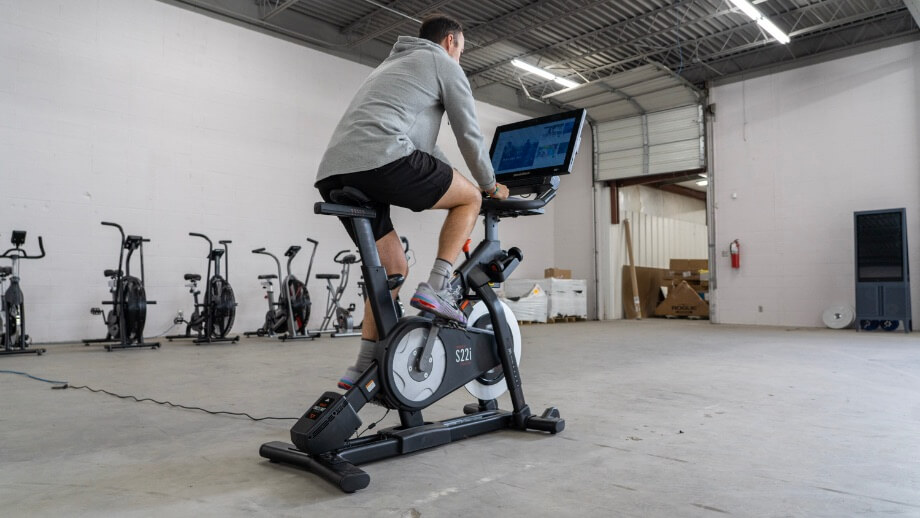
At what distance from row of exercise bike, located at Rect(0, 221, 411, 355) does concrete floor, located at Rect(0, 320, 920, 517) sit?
179 cm

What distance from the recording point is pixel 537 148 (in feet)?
7.36

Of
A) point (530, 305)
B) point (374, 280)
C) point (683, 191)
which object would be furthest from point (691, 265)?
point (374, 280)

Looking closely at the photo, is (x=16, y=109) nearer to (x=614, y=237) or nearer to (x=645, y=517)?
(x=645, y=517)

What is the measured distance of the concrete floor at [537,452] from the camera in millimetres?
1368

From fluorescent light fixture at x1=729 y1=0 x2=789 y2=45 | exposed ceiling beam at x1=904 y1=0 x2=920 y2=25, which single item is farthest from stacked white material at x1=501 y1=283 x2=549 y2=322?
exposed ceiling beam at x1=904 y1=0 x2=920 y2=25

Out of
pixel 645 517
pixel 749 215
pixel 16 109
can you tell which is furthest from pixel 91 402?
pixel 749 215

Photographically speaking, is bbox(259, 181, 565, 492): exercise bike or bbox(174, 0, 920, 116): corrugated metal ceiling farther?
bbox(174, 0, 920, 116): corrugated metal ceiling

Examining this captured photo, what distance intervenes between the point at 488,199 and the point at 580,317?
30.9 ft

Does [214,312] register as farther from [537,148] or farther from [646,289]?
[646,289]

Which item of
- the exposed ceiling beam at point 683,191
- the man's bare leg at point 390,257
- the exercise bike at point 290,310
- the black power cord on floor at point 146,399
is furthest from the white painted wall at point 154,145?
the exposed ceiling beam at point 683,191

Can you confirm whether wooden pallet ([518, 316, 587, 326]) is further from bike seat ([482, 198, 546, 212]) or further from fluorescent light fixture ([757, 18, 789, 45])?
bike seat ([482, 198, 546, 212])

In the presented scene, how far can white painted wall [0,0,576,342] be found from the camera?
607 cm

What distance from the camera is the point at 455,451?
1852mm

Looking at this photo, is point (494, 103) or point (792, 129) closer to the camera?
point (792, 129)
